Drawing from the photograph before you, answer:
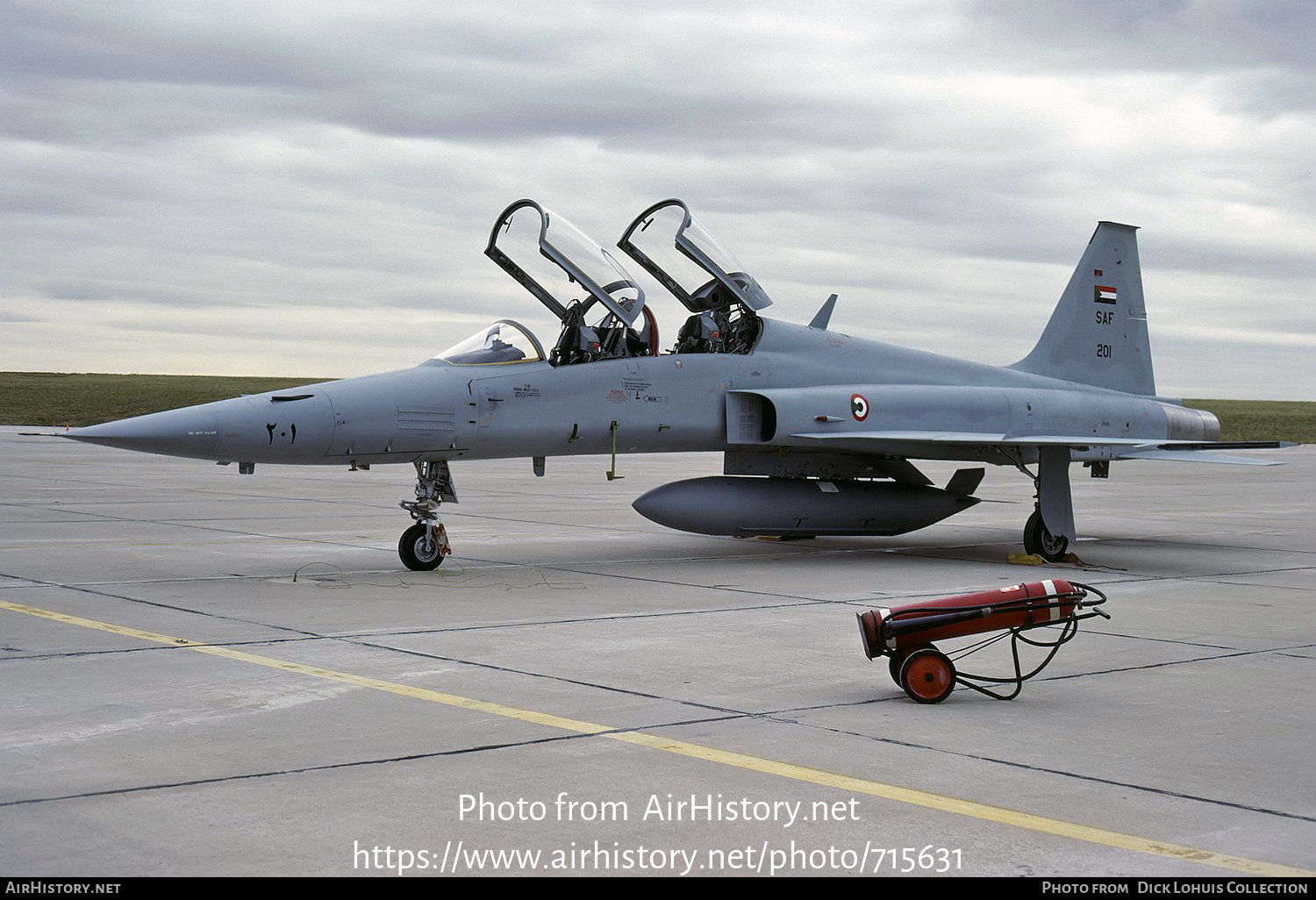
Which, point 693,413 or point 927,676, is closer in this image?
point 927,676

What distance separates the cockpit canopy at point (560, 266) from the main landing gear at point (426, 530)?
217 cm

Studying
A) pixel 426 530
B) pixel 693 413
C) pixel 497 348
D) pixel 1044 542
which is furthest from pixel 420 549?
pixel 1044 542

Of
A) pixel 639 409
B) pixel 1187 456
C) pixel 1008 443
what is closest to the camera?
pixel 639 409

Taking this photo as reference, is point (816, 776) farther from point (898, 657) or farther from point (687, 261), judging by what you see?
point (687, 261)

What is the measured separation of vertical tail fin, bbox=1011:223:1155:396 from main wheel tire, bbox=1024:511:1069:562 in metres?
3.52

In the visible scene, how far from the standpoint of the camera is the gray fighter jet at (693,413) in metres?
11.4

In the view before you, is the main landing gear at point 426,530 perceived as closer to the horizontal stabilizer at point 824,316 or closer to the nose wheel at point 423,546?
the nose wheel at point 423,546

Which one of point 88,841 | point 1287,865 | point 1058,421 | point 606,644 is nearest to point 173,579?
point 606,644

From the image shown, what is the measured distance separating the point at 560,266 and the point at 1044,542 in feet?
20.2

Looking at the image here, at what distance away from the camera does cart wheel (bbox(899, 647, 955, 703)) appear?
653cm

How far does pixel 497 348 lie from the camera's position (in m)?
12.4

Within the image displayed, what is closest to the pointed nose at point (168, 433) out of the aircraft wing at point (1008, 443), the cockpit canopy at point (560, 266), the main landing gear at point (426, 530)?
the main landing gear at point (426, 530)

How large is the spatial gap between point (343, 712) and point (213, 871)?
7.08 feet
